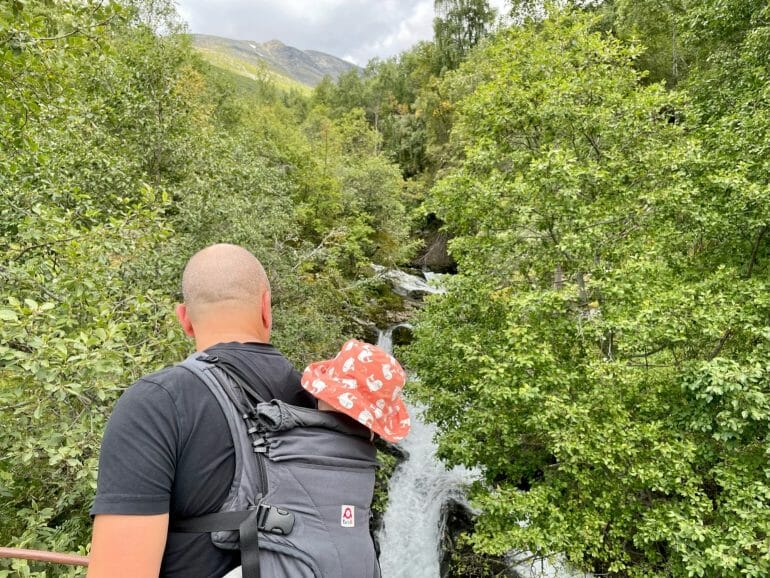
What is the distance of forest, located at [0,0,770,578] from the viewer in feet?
12.2

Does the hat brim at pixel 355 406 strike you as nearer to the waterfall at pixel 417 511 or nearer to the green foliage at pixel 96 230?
the green foliage at pixel 96 230

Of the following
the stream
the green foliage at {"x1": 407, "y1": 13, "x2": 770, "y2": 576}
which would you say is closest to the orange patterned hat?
the green foliage at {"x1": 407, "y1": 13, "x2": 770, "y2": 576}

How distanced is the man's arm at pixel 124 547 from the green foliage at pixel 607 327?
5936mm

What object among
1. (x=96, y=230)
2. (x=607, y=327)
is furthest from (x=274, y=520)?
(x=607, y=327)

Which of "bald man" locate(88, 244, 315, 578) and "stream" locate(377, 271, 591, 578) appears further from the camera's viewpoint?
"stream" locate(377, 271, 591, 578)

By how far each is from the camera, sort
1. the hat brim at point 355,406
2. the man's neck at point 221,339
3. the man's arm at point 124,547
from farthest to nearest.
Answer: the man's neck at point 221,339 < the hat brim at point 355,406 < the man's arm at point 124,547

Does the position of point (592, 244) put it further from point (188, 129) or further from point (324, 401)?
point (188, 129)

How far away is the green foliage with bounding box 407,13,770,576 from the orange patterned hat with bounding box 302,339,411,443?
5.33 metres

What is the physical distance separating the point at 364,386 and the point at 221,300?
0.62 m

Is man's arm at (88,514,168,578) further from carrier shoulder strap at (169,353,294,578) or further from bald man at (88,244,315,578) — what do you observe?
carrier shoulder strap at (169,353,294,578)

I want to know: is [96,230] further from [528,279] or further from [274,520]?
[528,279]

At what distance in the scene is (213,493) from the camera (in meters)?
1.18

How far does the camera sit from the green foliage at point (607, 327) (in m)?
5.62

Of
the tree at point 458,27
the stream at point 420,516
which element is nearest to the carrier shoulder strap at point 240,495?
the stream at point 420,516
